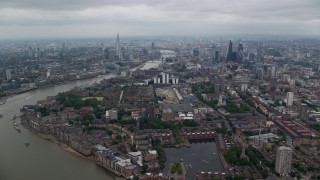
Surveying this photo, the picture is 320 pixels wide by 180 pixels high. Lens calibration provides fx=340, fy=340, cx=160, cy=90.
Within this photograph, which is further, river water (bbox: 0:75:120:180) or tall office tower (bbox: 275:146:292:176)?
tall office tower (bbox: 275:146:292:176)

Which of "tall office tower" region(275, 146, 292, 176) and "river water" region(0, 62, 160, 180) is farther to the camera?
"tall office tower" region(275, 146, 292, 176)

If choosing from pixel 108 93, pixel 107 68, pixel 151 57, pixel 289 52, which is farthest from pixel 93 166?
pixel 289 52

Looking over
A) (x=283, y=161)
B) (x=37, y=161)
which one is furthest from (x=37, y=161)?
(x=283, y=161)

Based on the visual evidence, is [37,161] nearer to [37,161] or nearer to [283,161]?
[37,161]

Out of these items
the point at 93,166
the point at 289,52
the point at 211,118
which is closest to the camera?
the point at 93,166

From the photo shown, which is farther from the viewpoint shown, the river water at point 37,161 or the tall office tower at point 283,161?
the tall office tower at point 283,161

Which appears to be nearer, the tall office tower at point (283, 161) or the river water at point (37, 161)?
the river water at point (37, 161)

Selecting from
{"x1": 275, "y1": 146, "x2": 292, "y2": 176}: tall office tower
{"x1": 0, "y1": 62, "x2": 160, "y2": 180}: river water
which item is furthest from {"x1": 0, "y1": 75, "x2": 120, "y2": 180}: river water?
{"x1": 275, "y1": 146, "x2": 292, "y2": 176}: tall office tower

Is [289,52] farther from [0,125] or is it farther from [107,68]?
[0,125]

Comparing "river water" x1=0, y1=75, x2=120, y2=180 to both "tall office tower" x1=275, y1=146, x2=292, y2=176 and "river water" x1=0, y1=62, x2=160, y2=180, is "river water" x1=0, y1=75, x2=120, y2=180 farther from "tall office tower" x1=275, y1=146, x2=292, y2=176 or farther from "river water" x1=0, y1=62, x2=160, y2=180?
"tall office tower" x1=275, y1=146, x2=292, y2=176

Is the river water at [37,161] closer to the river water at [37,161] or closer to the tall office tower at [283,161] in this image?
the river water at [37,161]

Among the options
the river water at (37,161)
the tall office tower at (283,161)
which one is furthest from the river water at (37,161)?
the tall office tower at (283,161)
